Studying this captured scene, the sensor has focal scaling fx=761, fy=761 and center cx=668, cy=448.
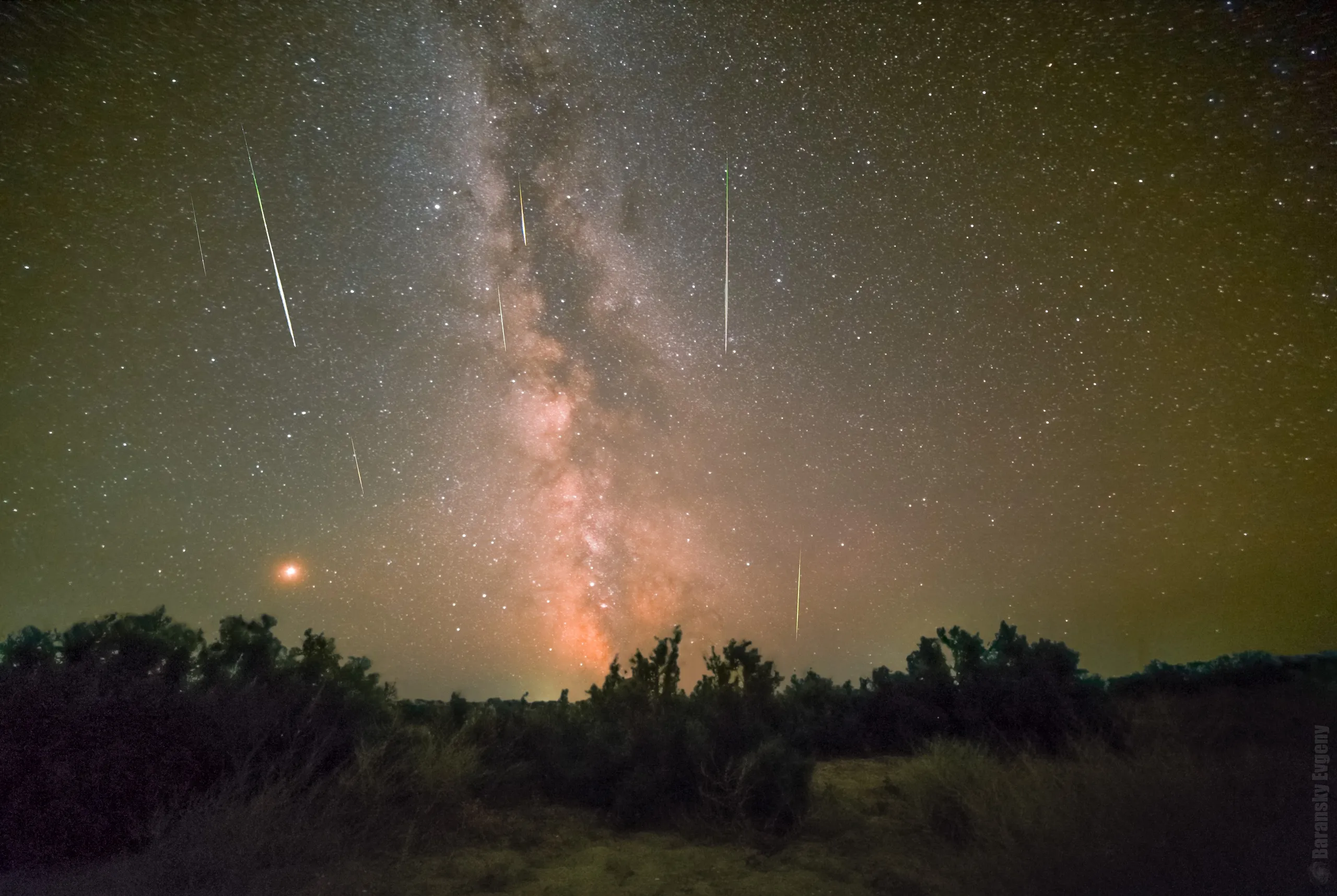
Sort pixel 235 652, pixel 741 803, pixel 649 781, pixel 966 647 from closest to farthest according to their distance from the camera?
pixel 741 803
pixel 649 781
pixel 235 652
pixel 966 647

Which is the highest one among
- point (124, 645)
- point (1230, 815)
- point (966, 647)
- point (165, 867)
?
point (966, 647)

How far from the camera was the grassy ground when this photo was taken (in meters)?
6.99

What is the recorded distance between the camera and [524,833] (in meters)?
10.9

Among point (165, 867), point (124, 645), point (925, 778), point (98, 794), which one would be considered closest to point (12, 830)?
point (98, 794)

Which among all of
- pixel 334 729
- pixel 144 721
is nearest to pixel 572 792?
pixel 334 729

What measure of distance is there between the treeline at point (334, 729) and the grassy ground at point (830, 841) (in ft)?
1.90

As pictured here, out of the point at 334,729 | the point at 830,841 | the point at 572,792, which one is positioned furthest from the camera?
the point at 572,792

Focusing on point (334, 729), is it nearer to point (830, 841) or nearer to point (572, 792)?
point (572, 792)

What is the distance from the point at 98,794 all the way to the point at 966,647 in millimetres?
19506

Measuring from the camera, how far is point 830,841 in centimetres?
1025

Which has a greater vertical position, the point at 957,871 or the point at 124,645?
the point at 124,645

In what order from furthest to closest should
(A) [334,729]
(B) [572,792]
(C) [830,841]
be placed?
(B) [572,792] < (A) [334,729] < (C) [830,841]

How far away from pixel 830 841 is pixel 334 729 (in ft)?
25.5

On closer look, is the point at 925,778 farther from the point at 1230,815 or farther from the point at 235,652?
the point at 235,652
